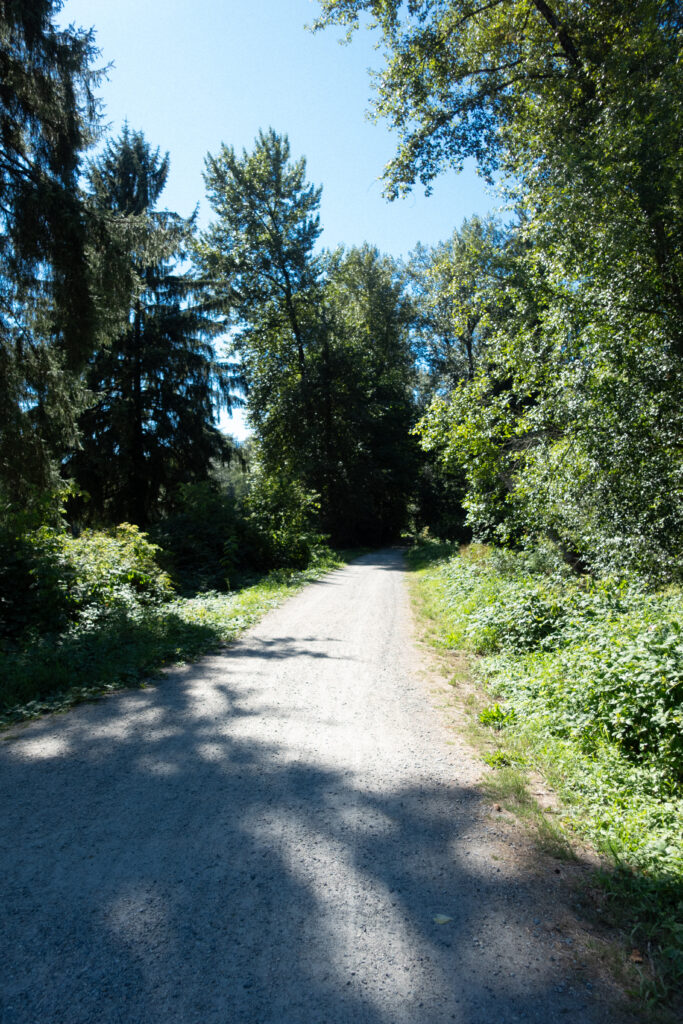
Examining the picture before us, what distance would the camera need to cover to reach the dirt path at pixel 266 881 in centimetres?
218

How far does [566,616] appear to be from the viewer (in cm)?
654

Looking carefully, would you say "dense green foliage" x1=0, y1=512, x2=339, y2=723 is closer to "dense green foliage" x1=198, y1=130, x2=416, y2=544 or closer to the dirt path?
the dirt path

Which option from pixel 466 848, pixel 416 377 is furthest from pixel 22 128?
pixel 416 377

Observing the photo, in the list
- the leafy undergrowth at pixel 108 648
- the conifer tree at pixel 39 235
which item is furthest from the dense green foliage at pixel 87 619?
the conifer tree at pixel 39 235

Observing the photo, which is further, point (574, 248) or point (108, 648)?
point (574, 248)

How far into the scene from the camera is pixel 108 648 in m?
7.14

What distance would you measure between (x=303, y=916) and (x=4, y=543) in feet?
26.2

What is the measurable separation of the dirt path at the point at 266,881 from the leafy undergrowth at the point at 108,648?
77 cm

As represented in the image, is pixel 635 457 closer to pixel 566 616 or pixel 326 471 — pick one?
pixel 566 616

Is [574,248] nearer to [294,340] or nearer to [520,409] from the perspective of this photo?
[520,409]

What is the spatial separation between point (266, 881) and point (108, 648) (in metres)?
4.98

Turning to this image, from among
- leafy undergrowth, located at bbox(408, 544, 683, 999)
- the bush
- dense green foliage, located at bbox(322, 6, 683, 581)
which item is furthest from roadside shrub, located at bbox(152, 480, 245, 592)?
leafy undergrowth, located at bbox(408, 544, 683, 999)

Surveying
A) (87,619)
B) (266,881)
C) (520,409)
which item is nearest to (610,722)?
(266,881)

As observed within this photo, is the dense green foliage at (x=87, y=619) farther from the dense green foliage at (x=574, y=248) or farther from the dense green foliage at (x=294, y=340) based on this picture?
the dense green foliage at (x=294, y=340)
